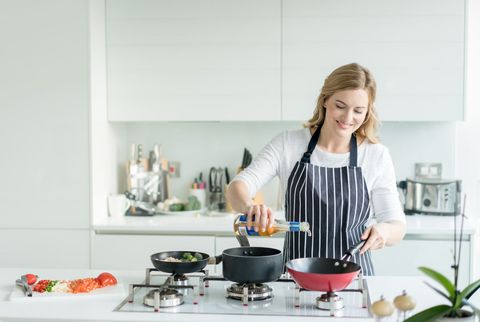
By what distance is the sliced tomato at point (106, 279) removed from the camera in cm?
228

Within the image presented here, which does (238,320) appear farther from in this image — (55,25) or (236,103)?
(55,25)

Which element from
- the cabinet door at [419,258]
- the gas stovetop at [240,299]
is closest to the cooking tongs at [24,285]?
the gas stovetop at [240,299]

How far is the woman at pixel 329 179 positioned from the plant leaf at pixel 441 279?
1.16 metres

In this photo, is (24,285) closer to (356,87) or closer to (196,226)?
(356,87)

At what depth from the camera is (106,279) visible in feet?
7.51

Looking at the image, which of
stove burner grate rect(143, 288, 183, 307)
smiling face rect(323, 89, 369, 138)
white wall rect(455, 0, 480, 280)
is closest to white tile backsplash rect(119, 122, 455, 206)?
white wall rect(455, 0, 480, 280)

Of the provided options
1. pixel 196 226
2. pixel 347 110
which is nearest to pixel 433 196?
pixel 196 226

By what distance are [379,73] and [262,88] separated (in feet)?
2.29

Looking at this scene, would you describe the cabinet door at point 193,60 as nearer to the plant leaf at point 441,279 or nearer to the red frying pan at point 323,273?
the red frying pan at point 323,273

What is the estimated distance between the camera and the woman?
2.70 m

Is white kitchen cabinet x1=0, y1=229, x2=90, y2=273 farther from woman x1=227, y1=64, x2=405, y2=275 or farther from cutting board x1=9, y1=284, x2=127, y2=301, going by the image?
cutting board x1=9, y1=284, x2=127, y2=301

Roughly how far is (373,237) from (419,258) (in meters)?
1.49

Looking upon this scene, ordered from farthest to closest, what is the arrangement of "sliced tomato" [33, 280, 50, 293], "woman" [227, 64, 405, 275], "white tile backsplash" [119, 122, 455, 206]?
"white tile backsplash" [119, 122, 455, 206]
"woman" [227, 64, 405, 275]
"sliced tomato" [33, 280, 50, 293]

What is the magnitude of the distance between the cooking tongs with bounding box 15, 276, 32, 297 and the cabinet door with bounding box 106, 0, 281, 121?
6.30 ft
